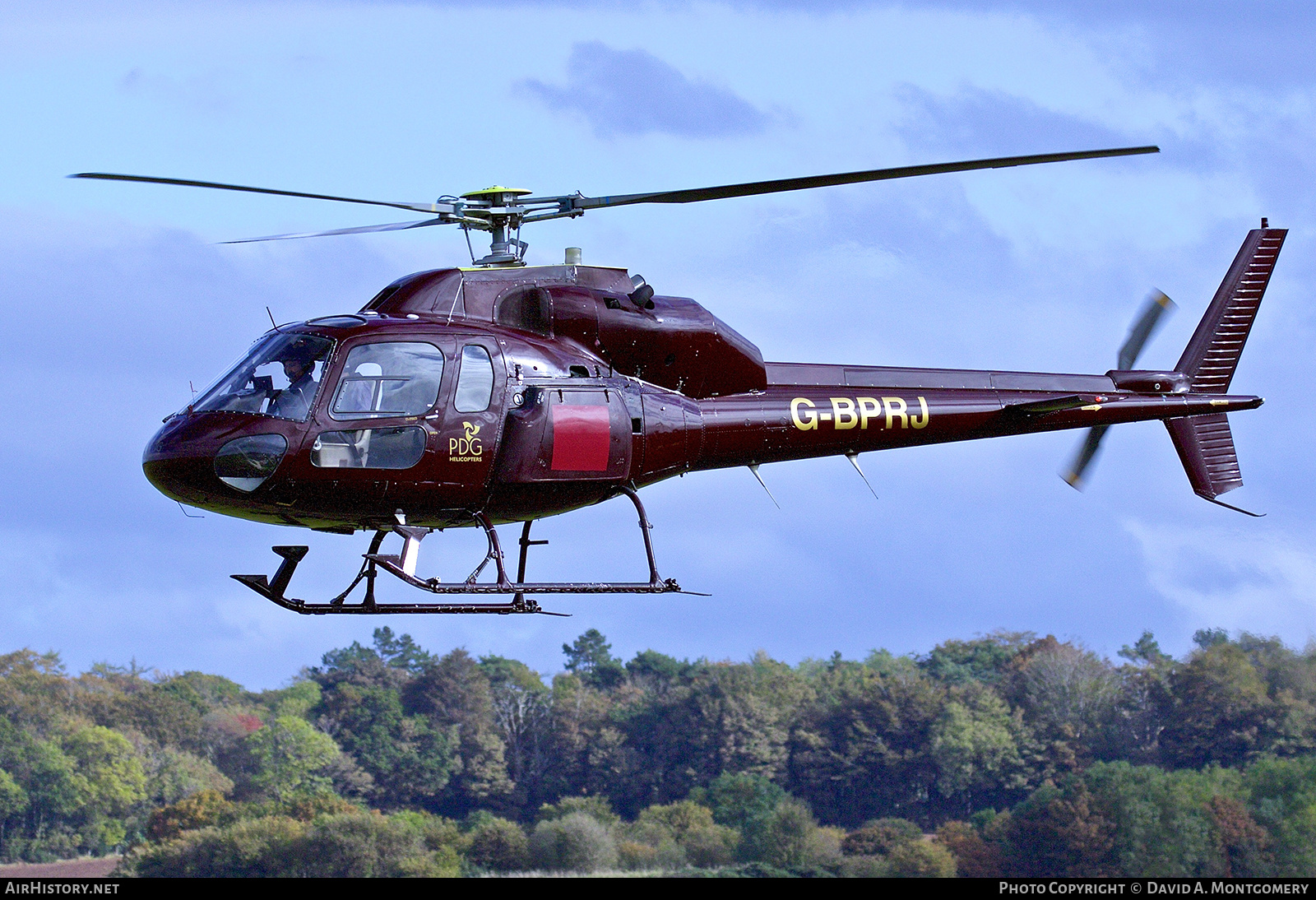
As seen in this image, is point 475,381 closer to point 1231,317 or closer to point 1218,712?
point 1231,317

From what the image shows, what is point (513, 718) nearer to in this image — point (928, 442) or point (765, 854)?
point (765, 854)

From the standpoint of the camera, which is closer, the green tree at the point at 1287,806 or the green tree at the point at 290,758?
the green tree at the point at 1287,806

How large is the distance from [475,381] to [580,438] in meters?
1.11

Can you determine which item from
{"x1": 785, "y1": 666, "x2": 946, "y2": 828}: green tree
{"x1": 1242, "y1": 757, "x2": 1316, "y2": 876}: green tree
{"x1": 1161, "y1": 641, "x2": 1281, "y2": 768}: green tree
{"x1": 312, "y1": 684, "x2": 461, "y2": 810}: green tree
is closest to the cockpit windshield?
{"x1": 1242, "y1": 757, "x2": 1316, "y2": 876}: green tree

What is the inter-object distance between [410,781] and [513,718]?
4368 millimetres

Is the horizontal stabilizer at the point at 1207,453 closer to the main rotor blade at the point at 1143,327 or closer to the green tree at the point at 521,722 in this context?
the main rotor blade at the point at 1143,327

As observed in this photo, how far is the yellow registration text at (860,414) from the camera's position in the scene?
17297 millimetres

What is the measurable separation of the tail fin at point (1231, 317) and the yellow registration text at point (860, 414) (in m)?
4.07

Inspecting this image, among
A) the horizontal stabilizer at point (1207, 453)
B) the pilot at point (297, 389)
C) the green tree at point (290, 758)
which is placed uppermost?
the green tree at point (290, 758)

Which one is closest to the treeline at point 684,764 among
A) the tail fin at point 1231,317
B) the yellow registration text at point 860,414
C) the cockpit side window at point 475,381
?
the tail fin at point 1231,317

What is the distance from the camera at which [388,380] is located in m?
14.6

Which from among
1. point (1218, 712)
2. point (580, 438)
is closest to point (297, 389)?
point (580, 438)

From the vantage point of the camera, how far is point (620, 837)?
46656 millimetres

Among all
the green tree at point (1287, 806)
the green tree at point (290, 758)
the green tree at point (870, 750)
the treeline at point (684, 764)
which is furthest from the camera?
the green tree at point (290, 758)
